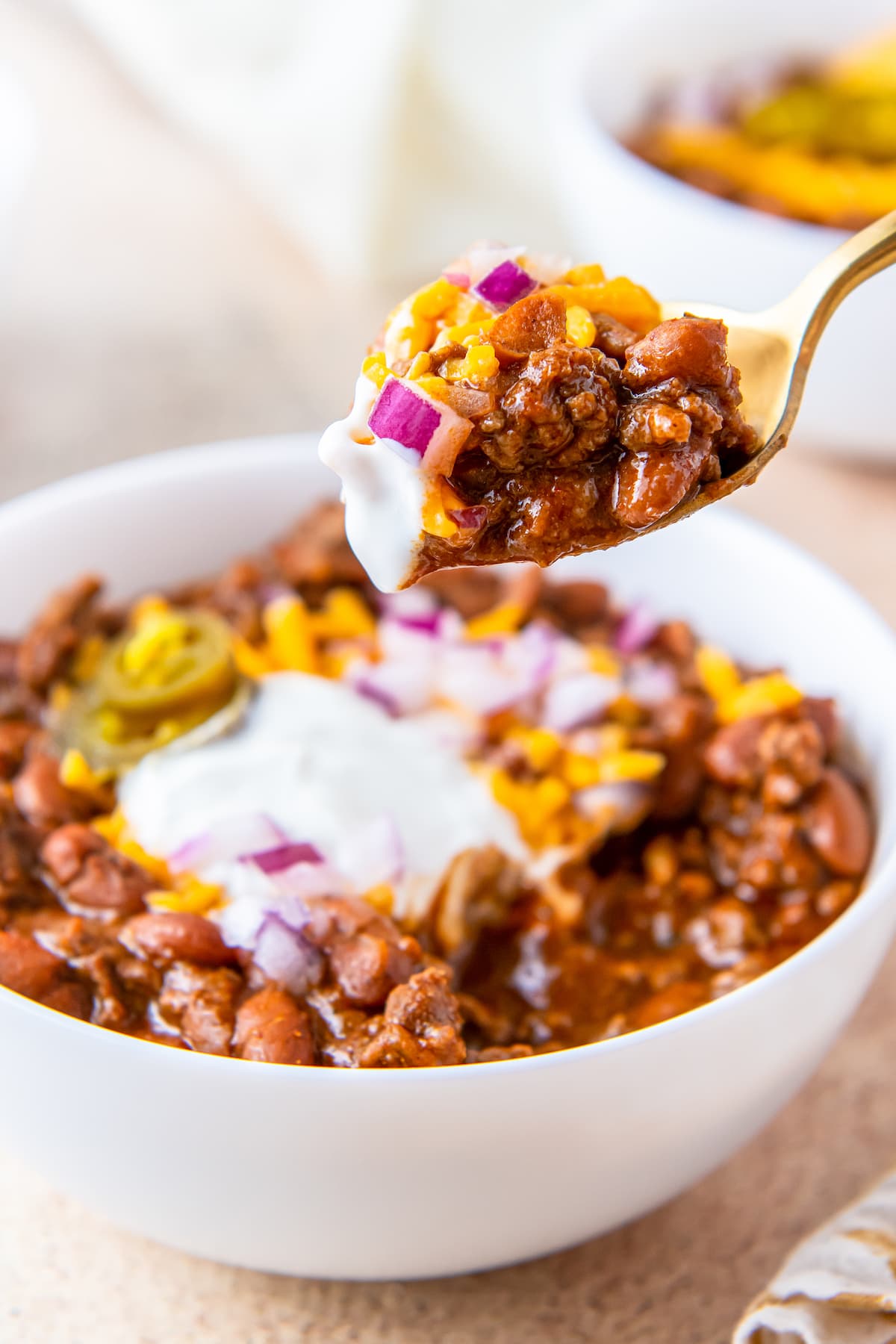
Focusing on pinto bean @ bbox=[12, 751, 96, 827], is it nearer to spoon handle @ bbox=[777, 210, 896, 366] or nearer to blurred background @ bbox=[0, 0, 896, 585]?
spoon handle @ bbox=[777, 210, 896, 366]

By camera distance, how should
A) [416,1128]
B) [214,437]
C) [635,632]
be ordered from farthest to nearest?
[214,437] < [635,632] < [416,1128]

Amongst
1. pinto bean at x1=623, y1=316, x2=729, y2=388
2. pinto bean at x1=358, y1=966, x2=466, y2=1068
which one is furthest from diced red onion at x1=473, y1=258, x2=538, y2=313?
pinto bean at x1=358, y1=966, x2=466, y2=1068

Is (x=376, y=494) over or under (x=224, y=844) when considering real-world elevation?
over

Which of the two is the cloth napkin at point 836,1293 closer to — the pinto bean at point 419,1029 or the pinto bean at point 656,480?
the pinto bean at point 419,1029

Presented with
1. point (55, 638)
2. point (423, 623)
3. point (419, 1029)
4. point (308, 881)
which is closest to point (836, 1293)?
point (419, 1029)

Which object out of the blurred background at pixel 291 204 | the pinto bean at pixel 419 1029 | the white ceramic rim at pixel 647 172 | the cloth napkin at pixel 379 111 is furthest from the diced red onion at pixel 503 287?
the cloth napkin at pixel 379 111

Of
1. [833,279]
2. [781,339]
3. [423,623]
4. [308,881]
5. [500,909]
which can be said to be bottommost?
[500,909]

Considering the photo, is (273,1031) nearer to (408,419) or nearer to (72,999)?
(72,999)
